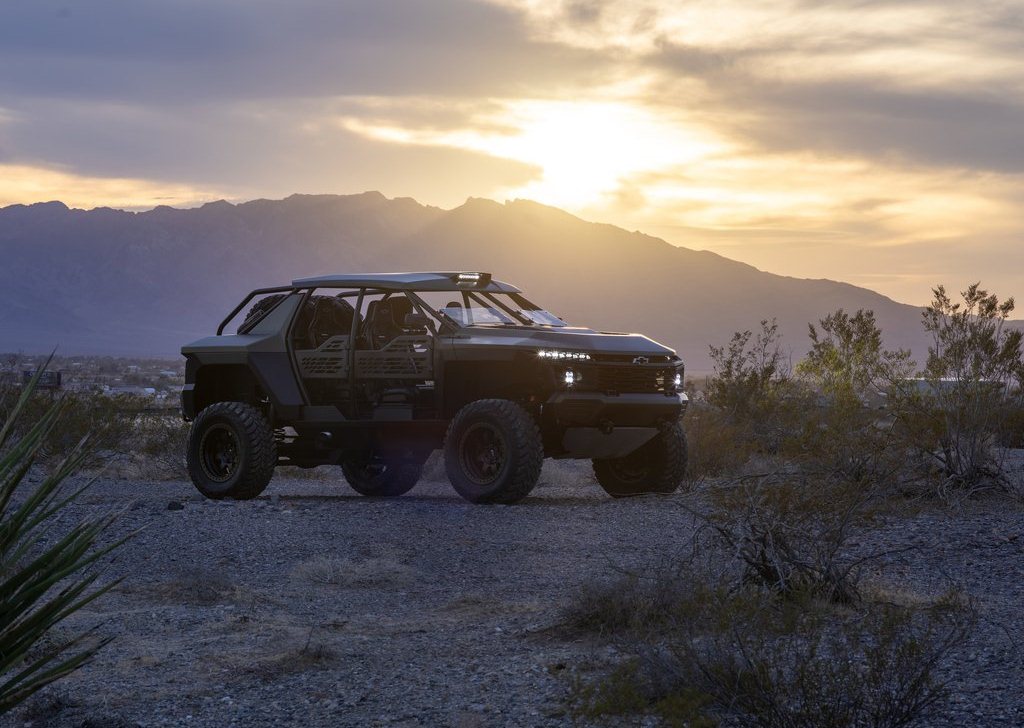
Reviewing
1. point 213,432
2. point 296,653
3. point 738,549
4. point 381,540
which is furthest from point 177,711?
point 213,432

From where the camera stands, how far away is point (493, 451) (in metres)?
13.0

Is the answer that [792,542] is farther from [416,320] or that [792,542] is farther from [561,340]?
[416,320]

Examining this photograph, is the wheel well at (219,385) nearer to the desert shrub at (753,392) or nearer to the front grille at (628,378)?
the front grille at (628,378)

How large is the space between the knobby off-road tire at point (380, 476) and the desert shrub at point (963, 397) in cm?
570

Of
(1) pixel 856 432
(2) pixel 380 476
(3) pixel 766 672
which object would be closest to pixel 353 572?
(3) pixel 766 672

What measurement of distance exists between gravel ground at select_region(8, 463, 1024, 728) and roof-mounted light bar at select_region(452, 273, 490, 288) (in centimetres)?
237

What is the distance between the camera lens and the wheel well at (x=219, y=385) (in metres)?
15.2

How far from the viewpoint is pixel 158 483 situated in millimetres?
19422

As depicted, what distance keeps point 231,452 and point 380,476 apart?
1964mm

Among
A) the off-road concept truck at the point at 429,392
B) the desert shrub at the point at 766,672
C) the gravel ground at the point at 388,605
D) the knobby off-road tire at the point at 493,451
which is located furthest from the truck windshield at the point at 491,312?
the desert shrub at the point at 766,672

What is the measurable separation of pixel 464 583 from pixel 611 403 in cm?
341

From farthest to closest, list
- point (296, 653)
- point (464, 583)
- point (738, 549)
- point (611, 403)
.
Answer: point (611, 403) < point (464, 583) < point (738, 549) < point (296, 653)

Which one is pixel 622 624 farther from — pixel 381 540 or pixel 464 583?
pixel 381 540

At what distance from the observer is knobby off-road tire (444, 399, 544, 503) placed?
12562 millimetres
